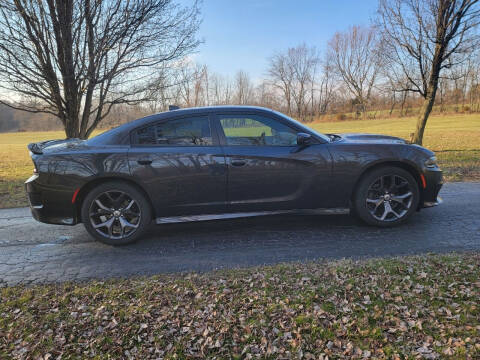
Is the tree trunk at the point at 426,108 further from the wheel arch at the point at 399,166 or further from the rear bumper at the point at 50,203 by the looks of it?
the rear bumper at the point at 50,203

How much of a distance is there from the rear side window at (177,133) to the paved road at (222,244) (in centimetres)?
132

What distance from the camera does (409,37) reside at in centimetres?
1059

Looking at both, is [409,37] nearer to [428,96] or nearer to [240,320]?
[428,96]

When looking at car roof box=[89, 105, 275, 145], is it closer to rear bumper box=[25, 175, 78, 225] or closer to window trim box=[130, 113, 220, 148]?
window trim box=[130, 113, 220, 148]

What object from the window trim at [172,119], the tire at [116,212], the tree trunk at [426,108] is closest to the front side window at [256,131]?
the window trim at [172,119]

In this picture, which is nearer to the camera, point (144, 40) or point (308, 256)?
point (308, 256)

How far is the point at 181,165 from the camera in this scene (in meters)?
3.89

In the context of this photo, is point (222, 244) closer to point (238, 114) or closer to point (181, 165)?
point (181, 165)

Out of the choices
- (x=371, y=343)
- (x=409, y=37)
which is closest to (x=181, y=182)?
(x=371, y=343)

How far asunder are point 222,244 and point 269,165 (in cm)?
118

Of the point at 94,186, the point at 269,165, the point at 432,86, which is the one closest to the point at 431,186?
the point at 269,165

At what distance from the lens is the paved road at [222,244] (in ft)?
11.2

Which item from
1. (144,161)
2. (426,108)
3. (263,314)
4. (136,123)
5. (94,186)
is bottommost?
(263,314)

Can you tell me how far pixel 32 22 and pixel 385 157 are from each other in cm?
784
